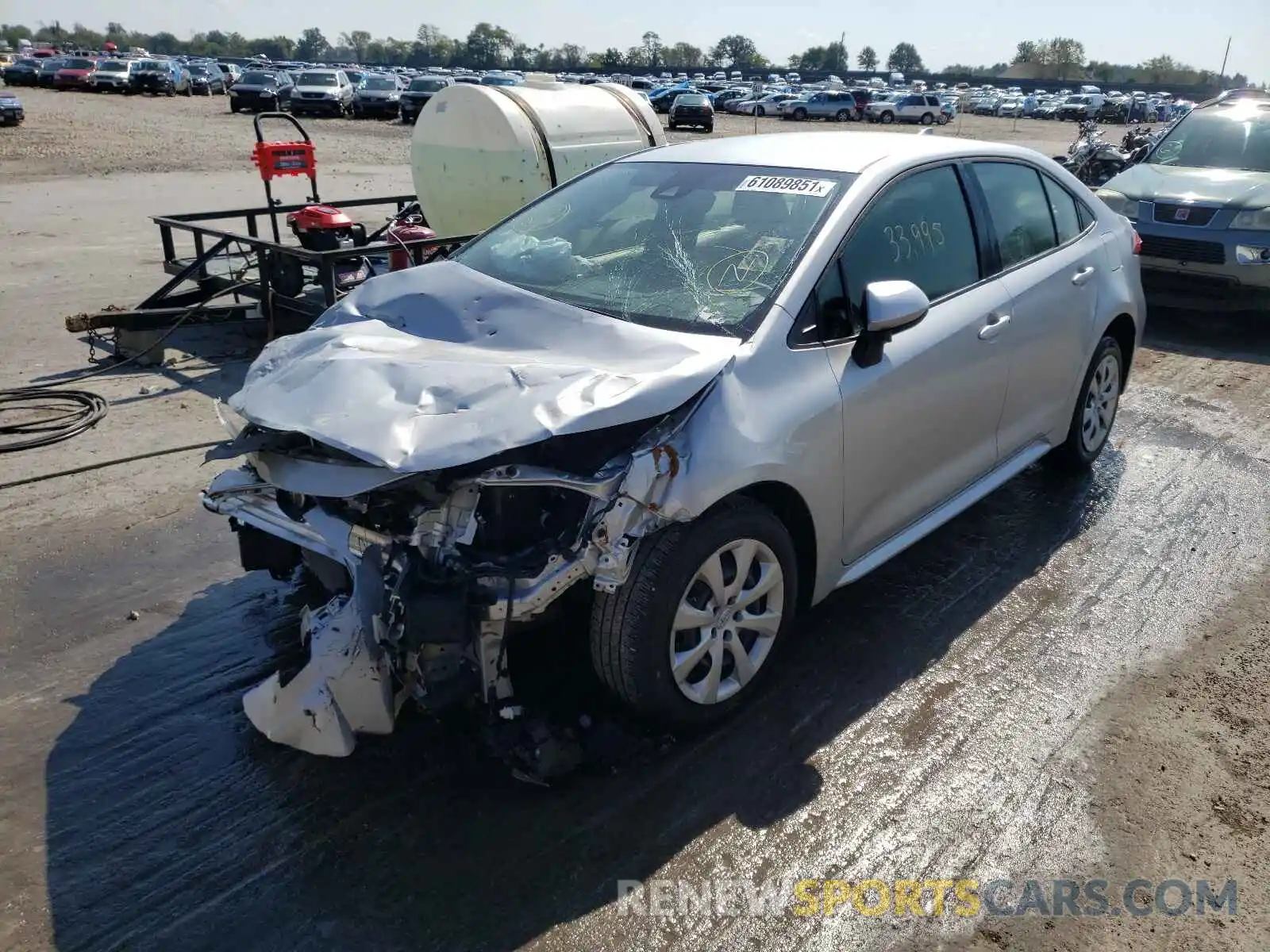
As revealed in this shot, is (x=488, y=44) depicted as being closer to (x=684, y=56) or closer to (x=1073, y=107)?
(x=684, y=56)

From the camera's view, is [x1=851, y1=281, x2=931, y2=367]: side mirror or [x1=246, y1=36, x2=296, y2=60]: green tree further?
[x1=246, y1=36, x2=296, y2=60]: green tree

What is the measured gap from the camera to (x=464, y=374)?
3.19m

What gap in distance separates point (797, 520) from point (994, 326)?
142 cm

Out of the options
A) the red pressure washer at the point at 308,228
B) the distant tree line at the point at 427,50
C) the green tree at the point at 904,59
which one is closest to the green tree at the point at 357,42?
the distant tree line at the point at 427,50

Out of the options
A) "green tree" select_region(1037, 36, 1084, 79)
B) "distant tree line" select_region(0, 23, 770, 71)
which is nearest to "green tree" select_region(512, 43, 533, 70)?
"distant tree line" select_region(0, 23, 770, 71)

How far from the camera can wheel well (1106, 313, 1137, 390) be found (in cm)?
539

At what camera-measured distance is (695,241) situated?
3824 millimetres

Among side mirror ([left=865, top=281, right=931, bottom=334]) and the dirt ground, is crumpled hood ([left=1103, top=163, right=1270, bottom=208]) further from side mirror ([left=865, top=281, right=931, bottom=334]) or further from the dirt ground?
side mirror ([left=865, top=281, right=931, bottom=334])

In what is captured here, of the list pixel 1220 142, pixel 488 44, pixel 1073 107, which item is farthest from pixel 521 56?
pixel 1220 142

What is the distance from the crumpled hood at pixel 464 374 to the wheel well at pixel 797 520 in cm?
47

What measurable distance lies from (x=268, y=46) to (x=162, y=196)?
15714cm

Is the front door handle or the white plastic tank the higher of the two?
the white plastic tank

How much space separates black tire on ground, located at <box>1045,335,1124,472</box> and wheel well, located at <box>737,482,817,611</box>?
7.53 feet

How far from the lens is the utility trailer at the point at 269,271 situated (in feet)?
23.9
